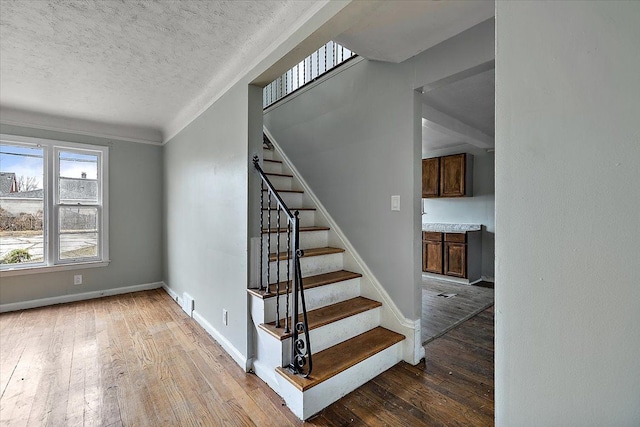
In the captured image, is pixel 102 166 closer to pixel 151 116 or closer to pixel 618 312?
pixel 151 116

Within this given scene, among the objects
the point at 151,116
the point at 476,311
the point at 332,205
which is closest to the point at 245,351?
the point at 332,205

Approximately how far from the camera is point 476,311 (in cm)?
336

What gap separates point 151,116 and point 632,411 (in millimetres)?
4471

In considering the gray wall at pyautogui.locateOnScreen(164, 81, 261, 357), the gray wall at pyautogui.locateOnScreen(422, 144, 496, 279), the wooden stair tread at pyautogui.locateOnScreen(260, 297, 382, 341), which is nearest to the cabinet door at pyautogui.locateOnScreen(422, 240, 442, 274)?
the gray wall at pyautogui.locateOnScreen(422, 144, 496, 279)

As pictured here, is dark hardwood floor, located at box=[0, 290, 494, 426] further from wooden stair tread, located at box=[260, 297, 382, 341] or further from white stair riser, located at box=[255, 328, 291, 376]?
wooden stair tread, located at box=[260, 297, 382, 341]

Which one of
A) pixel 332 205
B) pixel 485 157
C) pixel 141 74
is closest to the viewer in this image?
pixel 141 74

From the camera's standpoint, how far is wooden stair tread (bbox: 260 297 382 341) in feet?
6.28

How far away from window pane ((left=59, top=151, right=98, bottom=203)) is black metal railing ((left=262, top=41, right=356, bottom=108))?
2.60 metres

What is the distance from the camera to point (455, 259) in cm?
480

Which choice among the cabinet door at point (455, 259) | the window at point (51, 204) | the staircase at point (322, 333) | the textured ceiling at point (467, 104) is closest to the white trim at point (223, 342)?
the staircase at point (322, 333)

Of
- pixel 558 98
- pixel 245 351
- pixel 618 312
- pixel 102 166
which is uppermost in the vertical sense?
pixel 102 166

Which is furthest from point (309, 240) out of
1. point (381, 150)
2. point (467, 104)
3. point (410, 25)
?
point (467, 104)

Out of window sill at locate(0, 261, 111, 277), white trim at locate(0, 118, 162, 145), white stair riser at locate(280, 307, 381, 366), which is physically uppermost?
white trim at locate(0, 118, 162, 145)

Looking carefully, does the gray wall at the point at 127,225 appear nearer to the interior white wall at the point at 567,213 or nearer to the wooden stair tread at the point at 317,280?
the wooden stair tread at the point at 317,280
